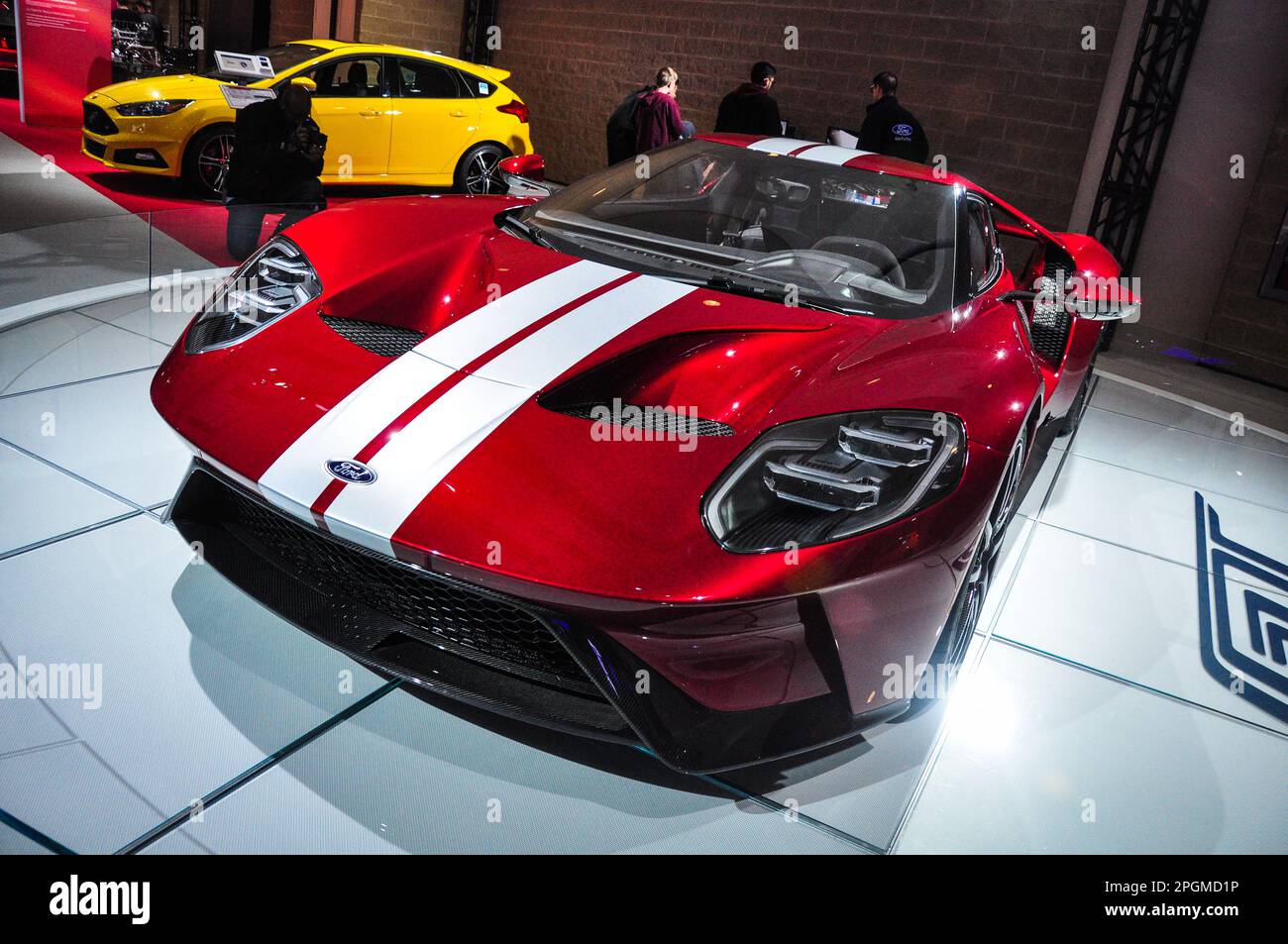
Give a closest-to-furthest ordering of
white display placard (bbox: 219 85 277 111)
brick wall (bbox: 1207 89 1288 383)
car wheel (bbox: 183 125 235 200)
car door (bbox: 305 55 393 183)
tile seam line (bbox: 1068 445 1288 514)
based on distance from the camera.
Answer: tile seam line (bbox: 1068 445 1288 514)
white display placard (bbox: 219 85 277 111)
car wheel (bbox: 183 125 235 200)
brick wall (bbox: 1207 89 1288 383)
car door (bbox: 305 55 393 183)

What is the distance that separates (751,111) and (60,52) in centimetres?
544

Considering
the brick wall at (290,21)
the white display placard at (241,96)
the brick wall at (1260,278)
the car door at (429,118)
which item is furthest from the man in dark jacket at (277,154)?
the brick wall at (290,21)

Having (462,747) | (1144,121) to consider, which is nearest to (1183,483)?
(462,747)

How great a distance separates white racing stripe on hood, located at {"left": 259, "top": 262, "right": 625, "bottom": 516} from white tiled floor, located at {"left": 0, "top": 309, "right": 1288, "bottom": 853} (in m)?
0.47

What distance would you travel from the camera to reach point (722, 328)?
180 centimetres

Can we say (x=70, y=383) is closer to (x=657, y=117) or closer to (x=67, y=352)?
(x=67, y=352)

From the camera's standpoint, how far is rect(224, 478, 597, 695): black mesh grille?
4.76ft

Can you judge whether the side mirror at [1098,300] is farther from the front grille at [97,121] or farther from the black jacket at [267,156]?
the front grille at [97,121]

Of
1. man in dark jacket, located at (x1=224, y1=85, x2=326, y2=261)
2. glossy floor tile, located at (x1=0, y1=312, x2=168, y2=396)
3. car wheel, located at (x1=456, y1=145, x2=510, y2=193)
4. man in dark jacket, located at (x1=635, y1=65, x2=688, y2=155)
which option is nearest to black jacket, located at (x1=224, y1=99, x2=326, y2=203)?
man in dark jacket, located at (x1=224, y1=85, x2=326, y2=261)

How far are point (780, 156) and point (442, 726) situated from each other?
1.80m

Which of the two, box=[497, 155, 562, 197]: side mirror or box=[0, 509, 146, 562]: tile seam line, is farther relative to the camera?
box=[497, 155, 562, 197]: side mirror

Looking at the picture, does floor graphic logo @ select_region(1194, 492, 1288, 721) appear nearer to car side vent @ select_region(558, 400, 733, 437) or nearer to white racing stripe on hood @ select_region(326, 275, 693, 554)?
car side vent @ select_region(558, 400, 733, 437)

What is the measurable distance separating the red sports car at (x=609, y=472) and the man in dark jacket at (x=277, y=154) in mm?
2512

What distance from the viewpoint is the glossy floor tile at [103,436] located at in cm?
242
